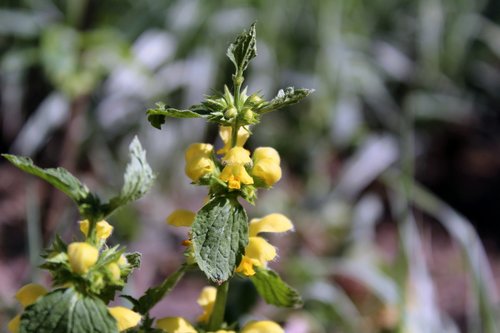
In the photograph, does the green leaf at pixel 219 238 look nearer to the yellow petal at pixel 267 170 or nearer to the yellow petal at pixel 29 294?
the yellow petal at pixel 267 170

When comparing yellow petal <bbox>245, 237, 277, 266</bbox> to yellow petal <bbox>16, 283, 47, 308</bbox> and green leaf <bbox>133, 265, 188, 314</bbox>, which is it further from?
yellow petal <bbox>16, 283, 47, 308</bbox>

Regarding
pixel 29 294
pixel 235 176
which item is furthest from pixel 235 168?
pixel 29 294

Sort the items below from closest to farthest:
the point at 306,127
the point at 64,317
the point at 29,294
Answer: the point at 64,317, the point at 29,294, the point at 306,127

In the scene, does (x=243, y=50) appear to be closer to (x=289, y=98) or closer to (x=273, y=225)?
(x=289, y=98)

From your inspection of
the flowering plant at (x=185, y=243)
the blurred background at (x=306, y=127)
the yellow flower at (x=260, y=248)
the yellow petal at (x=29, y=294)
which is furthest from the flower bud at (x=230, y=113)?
the blurred background at (x=306, y=127)

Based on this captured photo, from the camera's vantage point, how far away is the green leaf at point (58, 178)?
574 millimetres

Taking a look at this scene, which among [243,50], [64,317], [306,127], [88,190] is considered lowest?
[64,317]

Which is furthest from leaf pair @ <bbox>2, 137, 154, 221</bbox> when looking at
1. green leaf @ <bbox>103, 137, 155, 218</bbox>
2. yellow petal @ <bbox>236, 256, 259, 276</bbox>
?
yellow petal @ <bbox>236, 256, 259, 276</bbox>

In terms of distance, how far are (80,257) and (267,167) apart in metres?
0.18

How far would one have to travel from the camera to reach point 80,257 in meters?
0.57

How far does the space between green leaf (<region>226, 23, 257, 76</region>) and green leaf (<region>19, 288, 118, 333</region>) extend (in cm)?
22

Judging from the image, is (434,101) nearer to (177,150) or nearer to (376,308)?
(177,150)

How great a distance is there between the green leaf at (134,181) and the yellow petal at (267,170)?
9 cm

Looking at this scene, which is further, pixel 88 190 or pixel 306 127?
pixel 306 127
